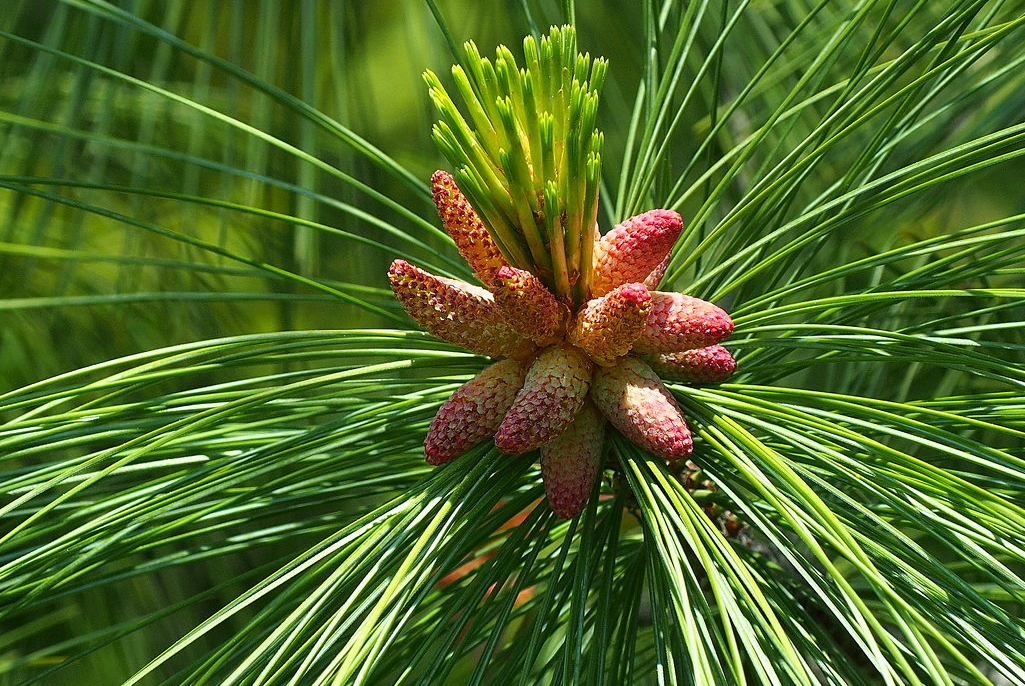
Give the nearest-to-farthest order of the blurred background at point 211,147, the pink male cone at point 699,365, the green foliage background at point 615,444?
the green foliage background at point 615,444, the pink male cone at point 699,365, the blurred background at point 211,147

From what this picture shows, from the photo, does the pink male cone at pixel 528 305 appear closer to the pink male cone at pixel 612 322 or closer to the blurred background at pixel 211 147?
the pink male cone at pixel 612 322

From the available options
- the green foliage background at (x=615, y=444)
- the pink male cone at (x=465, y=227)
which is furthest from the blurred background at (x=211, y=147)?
the pink male cone at (x=465, y=227)

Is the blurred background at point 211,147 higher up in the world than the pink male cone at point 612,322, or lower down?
higher up

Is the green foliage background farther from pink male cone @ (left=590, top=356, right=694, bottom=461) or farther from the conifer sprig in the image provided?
the conifer sprig

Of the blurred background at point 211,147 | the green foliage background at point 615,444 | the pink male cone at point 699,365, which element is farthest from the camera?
the blurred background at point 211,147

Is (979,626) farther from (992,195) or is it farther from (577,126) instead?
(992,195)

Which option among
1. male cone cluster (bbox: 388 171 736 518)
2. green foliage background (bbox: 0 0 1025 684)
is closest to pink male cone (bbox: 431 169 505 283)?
male cone cluster (bbox: 388 171 736 518)

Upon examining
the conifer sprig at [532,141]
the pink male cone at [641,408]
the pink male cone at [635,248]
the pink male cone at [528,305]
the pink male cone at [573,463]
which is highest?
the conifer sprig at [532,141]
